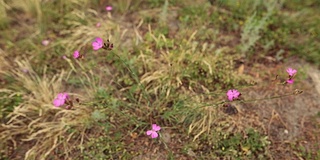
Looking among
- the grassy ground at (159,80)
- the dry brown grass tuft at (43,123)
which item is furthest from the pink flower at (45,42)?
the dry brown grass tuft at (43,123)

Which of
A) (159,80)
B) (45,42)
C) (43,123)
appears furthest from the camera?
(45,42)

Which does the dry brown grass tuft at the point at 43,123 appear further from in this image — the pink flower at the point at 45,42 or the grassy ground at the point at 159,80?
the pink flower at the point at 45,42

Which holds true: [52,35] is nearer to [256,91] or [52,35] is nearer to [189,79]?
[189,79]

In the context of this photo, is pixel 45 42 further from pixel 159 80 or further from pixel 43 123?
pixel 159 80

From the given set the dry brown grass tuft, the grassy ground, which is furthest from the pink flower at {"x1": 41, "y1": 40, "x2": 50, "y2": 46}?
the dry brown grass tuft

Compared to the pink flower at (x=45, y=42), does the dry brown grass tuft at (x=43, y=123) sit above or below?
below

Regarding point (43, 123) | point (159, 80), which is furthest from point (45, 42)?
point (159, 80)

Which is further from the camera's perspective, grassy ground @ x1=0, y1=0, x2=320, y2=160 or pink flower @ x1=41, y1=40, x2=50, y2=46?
pink flower @ x1=41, y1=40, x2=50, y2=46

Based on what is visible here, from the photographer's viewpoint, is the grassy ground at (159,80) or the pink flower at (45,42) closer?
the grassy ground at (159,80)

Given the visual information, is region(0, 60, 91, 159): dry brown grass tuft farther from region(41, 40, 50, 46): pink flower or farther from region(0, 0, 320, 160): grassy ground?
region(41, 40, 50, 46): pink flower
